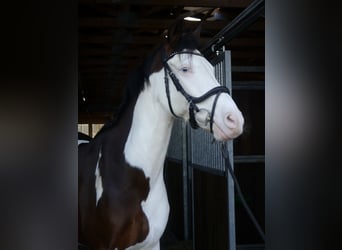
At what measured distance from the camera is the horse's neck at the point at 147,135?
1.57 m

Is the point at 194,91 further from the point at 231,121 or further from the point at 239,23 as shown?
the point at 239,23

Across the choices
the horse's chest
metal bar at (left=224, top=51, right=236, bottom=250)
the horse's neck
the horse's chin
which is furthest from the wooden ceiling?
the horse's chest

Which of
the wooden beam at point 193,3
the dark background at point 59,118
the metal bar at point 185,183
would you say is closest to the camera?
the dark background at point 59,118

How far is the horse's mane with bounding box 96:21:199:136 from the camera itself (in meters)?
1.57

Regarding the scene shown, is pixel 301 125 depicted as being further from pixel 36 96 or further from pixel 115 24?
pixel 115 24

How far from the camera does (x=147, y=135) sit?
61.8 inches

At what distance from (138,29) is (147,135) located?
2.09 metres

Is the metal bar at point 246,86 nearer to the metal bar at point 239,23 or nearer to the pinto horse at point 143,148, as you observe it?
the metal bar at point 239,23

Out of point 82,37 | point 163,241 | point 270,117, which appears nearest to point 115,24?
point 82,37

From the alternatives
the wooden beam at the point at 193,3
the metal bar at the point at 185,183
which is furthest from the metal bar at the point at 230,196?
the metal bar at the point at 185,183

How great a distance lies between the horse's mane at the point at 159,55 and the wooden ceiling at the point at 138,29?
0.85 feet

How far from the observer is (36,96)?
1.14 ft

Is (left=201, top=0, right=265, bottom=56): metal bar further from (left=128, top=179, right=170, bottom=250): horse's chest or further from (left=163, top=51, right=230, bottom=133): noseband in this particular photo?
(left=128, top=179, right=170, bottom=250): horse's chest

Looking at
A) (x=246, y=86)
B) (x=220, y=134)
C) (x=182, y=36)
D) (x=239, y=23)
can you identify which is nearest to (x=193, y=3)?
(x=246, y=86)
